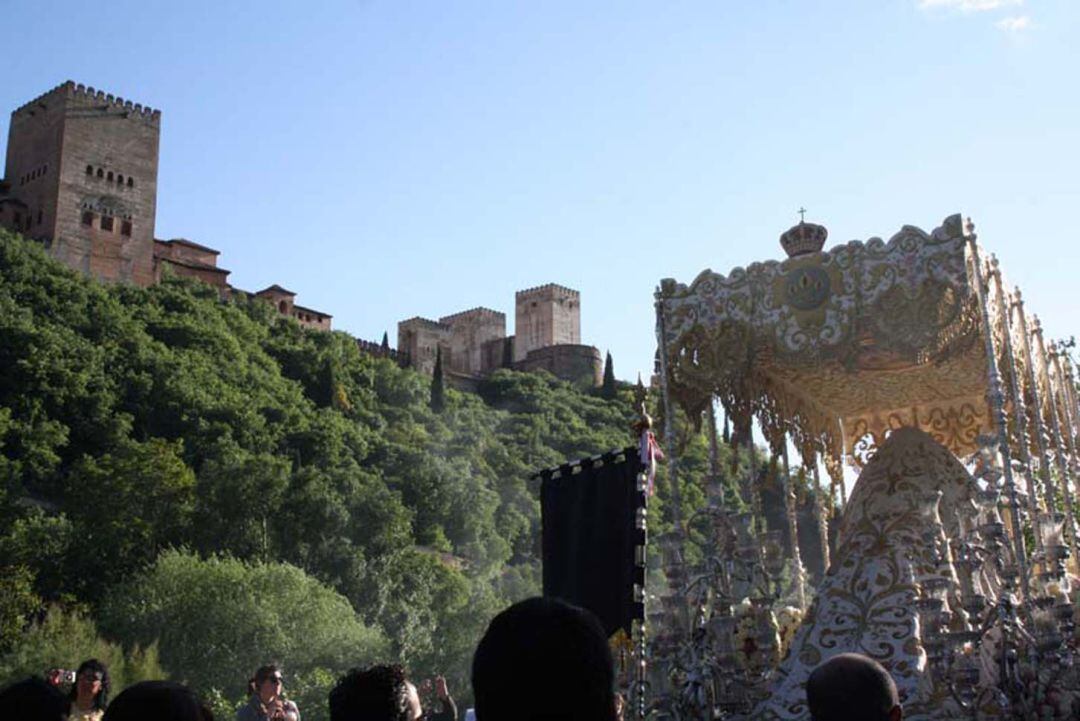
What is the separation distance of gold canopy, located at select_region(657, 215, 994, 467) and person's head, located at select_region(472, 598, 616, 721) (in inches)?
315

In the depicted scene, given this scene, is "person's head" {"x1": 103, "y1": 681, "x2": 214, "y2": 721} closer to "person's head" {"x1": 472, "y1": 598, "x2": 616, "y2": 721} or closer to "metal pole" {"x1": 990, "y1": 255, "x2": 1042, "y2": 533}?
"person's head" {"x1": 472, "y1": 598, "x2": 616, "y2": 721}

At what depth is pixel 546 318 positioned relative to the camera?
9744 centimetres

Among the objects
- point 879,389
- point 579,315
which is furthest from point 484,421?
point 879,389

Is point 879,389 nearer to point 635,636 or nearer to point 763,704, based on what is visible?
point 763,704

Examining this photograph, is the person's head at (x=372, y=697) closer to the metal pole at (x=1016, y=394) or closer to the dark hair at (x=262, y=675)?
the dark hair at (x=262, y=675)

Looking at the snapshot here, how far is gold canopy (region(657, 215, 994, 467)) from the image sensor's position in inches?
384

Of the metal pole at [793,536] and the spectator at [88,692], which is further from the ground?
the metal pole at [793,536]

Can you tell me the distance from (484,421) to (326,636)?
132ft

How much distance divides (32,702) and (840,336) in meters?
8.04

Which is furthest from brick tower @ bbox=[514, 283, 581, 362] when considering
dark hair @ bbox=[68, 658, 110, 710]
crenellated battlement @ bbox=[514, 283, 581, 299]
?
dark hair @ bbox=[68, 658, 110, 710]

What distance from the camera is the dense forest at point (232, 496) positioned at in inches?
1276

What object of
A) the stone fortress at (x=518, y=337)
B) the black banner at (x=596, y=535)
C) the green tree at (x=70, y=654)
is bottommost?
the green tree at (x=70, y=654)

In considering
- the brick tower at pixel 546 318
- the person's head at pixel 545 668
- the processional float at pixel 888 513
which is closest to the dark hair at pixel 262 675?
the processional float at pixel 888 513

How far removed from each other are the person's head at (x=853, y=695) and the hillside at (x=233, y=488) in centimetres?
2850
